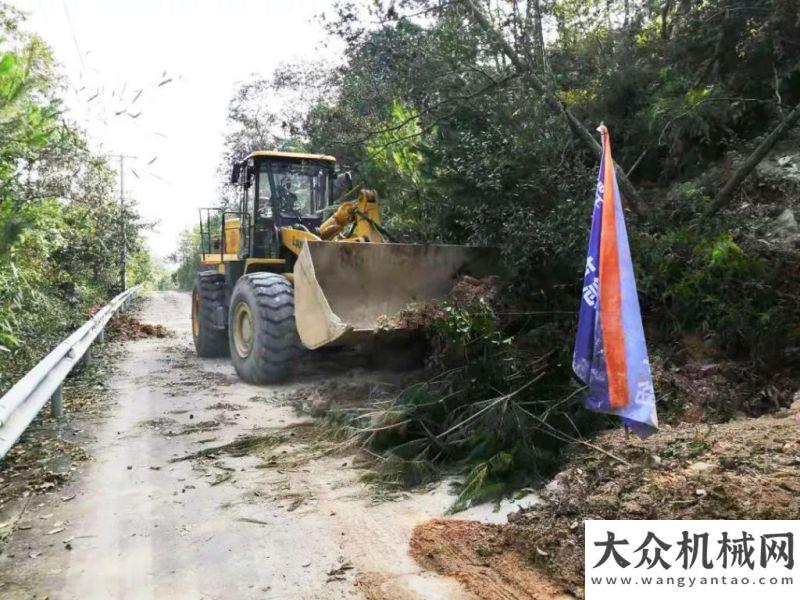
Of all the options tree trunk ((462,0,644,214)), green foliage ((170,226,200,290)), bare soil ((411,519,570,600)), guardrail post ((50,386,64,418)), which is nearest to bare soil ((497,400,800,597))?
bare soil ((411,519,570,600))

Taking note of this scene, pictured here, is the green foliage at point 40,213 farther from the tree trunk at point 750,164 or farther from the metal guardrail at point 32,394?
the tree trunk at point 750,164

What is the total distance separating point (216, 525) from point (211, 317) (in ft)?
21.6

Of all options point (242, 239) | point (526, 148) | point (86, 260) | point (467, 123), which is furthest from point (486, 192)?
point (86, 260)

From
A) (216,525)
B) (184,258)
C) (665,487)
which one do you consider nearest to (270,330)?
(216,525)

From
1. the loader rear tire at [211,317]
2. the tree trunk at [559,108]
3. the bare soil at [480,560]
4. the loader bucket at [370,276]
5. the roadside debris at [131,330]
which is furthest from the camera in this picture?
the roadside debris at [131,330]

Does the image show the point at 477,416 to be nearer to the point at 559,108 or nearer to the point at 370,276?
the point at 370,276

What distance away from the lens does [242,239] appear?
29.3ft

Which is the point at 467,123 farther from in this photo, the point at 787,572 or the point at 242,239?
the point at 787,572

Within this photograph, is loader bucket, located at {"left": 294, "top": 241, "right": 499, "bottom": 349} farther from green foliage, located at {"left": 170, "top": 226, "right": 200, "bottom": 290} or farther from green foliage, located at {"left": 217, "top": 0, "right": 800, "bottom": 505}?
green foliage, located at {"left": 170, "top": 226, "right": 200, "bottom": 290}

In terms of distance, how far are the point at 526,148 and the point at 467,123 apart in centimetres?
119

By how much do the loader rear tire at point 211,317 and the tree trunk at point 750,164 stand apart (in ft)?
21.9

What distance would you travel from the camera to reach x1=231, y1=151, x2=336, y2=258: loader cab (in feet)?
27.8

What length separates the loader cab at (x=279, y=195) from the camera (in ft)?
27.8

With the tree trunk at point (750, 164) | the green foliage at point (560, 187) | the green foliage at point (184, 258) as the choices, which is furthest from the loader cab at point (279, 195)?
the green foliage at point (184, 258)
